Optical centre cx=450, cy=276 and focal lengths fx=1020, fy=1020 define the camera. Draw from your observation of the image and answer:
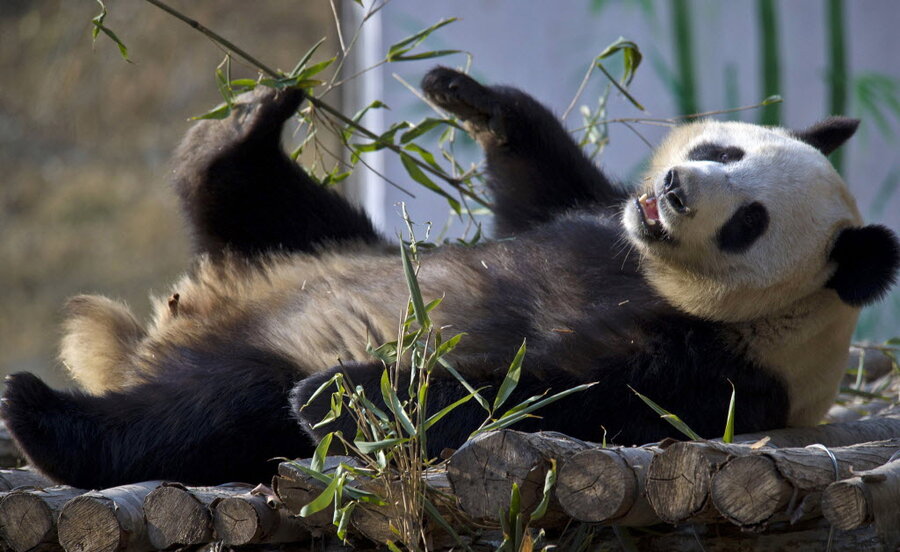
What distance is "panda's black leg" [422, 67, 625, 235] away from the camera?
3.66 m

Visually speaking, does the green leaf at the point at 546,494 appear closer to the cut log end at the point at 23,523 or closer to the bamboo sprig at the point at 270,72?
the cut log end at the point at 23,523

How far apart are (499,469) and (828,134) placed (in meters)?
1.96

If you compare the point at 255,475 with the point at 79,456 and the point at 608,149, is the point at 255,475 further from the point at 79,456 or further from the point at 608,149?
the point at 608,149

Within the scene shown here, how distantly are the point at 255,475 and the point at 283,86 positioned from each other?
130 cm

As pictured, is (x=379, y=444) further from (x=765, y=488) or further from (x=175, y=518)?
(x=765, y=488)

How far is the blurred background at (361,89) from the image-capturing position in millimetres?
6344

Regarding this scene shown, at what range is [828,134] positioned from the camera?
3.36m

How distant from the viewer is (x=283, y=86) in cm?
341

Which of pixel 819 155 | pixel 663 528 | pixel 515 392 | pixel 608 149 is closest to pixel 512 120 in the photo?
pixel 819 155

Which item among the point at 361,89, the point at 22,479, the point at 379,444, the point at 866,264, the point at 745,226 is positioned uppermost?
the point at 361,89

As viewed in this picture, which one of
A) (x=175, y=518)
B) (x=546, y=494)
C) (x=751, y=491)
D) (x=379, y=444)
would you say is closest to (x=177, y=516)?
(x=175, y=518)

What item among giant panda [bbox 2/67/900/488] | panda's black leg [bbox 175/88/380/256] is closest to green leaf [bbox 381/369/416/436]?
giant panda [bbox 2/67/900/488]

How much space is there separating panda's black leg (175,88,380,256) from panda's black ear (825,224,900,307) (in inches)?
72.6

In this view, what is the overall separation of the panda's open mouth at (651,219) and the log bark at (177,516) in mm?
1403
